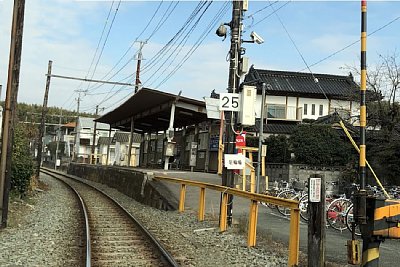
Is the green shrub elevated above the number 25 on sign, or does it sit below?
below

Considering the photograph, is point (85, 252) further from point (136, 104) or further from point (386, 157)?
point (136, 104)

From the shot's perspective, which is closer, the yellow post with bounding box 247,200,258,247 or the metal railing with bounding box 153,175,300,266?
the metal railing with bounding box 153,175,300,266

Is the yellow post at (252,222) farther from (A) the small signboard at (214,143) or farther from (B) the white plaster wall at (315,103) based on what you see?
(B) the white plaster wall at (315,103)

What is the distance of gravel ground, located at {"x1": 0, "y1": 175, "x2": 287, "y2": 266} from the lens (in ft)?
25.6

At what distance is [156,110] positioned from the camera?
27.8 m

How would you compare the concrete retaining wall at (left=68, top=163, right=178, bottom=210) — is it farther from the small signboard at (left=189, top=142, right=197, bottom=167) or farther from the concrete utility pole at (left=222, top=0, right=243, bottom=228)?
the small signboard at (left=189, top=142, right=197, bottom=167)

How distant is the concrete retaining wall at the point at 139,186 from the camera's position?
15859mm

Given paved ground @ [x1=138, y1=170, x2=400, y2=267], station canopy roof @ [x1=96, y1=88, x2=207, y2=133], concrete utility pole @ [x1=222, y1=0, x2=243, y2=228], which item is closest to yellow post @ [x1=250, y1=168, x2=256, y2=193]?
paved ground @ [x1=138, y1=170, x2=400, y2=267]

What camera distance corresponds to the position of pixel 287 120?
38938 millimetres

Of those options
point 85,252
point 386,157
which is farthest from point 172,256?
point 386,157

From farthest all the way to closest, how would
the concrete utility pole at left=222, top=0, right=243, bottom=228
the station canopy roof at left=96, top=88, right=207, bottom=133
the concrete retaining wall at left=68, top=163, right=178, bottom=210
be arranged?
the station canopy roof at left=96, top=88, right=207, bottom=133, the concrete retaining wall at left=68, top=163, right=178, bottom=210, the concrete utility pole at left=222, top=0, right=243, bottom=228

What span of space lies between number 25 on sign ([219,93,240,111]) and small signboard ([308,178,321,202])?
4.73 metres

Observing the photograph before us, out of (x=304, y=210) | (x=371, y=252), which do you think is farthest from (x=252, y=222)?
(x=304, y=210)

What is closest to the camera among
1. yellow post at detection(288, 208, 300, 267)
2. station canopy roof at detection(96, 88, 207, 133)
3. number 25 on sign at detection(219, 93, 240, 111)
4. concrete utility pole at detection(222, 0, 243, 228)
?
yellow post at detection(288, 208, 300, 267)
